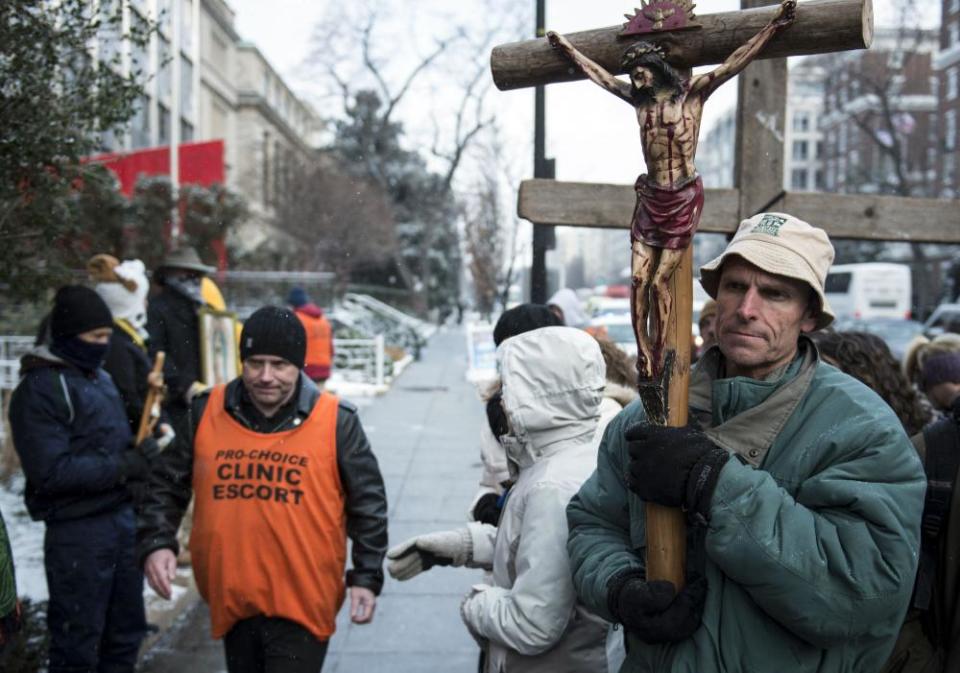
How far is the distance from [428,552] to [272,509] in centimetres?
57

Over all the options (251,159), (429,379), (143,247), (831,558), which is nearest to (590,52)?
(831,558)

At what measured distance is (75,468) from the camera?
374cm

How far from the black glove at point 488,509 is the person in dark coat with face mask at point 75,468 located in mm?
1616

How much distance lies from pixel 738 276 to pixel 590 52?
62 centimetres

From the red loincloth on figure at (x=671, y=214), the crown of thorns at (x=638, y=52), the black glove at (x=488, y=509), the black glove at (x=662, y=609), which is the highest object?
the crown of thorns at (x=638, y=52)

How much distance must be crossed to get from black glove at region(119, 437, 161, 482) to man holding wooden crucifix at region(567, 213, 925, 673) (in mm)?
2533

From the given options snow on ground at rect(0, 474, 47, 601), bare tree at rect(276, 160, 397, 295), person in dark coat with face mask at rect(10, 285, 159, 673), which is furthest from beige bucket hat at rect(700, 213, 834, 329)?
bare tree at rect(276, 160, 397, 295)

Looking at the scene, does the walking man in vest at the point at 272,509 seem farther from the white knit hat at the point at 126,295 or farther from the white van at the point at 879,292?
the white van at the point at 879,292

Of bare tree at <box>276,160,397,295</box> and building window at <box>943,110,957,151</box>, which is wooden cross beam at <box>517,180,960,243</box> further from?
building window at <box>943,110,957,151</box>

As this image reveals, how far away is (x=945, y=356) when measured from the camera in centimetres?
391

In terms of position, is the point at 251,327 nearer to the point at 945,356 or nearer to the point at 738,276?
the point at 738,276

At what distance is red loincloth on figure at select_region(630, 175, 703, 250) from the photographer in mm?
1860

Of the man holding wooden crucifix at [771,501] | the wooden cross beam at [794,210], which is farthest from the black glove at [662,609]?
the wooden cross beam at [794,210]

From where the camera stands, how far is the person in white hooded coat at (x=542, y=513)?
243cm
